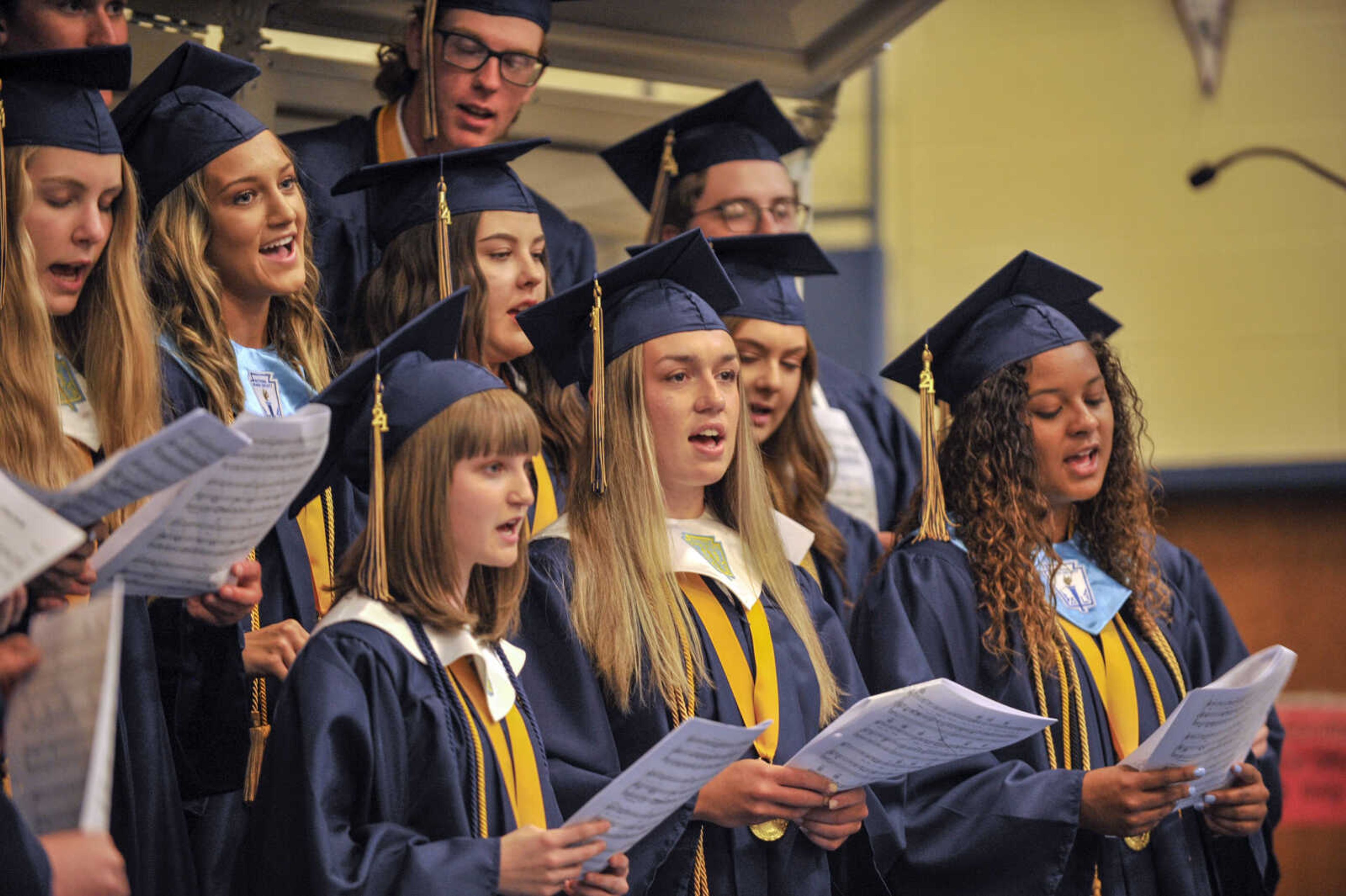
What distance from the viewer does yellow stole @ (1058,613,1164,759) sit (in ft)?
11.9

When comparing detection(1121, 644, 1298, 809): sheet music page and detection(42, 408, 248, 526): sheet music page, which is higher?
detection(42, 408, 248, 526): sheet music page

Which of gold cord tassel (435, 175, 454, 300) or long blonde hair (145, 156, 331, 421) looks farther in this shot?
gold cord tassel (435, 175, 454, 300)

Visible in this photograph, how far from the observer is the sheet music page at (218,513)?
2.21m

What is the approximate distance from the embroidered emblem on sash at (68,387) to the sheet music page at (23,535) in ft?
2.82

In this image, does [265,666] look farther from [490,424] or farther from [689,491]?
[689,491]

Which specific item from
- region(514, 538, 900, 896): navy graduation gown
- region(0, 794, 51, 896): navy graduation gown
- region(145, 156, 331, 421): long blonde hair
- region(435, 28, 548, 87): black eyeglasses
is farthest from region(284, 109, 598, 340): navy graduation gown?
region(0, 794, 51, 896): navy graduation gown

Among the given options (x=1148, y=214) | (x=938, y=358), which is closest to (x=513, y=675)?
(x=938, y=358)

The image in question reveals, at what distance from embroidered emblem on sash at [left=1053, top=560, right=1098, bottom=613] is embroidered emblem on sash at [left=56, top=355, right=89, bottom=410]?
217 centimetres

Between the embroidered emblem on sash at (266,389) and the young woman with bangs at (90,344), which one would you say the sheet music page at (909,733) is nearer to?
the young woman with bangs at (90,344)

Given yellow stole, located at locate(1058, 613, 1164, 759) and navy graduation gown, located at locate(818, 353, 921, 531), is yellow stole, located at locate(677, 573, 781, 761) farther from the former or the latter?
navy graduation gown, located at locate(818, 353, 921, 531)

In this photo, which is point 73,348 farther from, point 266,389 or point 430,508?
point 430,508

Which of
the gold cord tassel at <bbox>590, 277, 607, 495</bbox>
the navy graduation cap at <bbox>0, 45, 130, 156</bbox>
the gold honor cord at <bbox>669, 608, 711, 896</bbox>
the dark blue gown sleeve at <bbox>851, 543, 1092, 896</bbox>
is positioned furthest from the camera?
the dark blue gown sleeve at <bbox>851, 543, 1092, 896</bbox>

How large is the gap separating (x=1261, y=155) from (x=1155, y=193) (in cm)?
58

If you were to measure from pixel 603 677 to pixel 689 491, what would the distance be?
A: 0.54 meters
